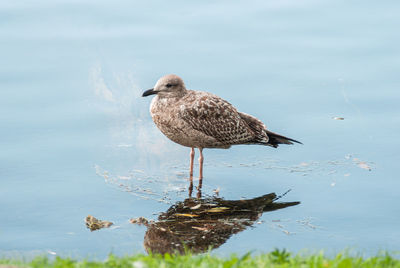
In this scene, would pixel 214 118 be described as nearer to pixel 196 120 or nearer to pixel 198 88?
pixel 196 120

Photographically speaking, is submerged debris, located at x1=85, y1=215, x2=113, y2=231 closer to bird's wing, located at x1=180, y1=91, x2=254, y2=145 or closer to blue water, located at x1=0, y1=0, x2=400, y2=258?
blue water, located at x1=0, y1=0, x2=400, y2=258

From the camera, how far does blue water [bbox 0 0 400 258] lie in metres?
8.95

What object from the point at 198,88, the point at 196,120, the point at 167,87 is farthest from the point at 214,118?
the point at 198,88

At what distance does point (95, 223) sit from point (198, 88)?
180 inches

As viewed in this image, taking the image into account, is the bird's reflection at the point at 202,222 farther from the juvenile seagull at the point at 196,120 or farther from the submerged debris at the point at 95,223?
the juvenile seagull at the point at 196,120

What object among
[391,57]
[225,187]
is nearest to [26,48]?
[225,187]

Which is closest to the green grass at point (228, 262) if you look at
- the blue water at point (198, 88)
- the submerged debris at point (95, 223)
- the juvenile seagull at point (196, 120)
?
the blue water at point (198, 88)

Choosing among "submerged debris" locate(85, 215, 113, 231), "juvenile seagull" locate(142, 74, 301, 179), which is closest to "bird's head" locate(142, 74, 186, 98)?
"juvenile seagull" locate(142, 74, 301, 179)

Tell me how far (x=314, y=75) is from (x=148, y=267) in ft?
27.7

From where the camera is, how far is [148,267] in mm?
6000

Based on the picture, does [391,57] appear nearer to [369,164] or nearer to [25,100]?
[369,164]

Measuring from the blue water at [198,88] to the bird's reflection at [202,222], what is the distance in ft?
0.54

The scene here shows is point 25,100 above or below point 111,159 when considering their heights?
above

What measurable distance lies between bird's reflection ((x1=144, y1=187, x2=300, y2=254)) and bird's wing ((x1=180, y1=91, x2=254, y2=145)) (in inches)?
36.4
